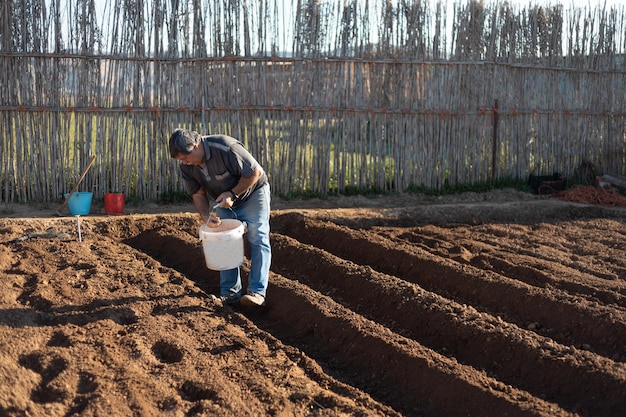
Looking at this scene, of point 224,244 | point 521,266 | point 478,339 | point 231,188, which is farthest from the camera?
point 521,266

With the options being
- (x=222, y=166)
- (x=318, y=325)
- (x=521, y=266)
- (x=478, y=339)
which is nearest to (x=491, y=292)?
(x=521, y=266)

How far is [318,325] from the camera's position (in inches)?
201

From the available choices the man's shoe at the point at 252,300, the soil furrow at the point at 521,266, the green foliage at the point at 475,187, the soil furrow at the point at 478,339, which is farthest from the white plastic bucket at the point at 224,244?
the green foliage at the point at 475,187

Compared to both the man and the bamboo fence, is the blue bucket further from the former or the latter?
the man

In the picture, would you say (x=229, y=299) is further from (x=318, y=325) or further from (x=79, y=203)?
(x=79, y=203)

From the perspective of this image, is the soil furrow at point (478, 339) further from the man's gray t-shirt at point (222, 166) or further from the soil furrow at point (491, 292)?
the man's gray t-shirt at point (222, 166)

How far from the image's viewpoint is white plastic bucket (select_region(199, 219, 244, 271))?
16.9ft

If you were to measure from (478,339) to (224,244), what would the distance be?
1.78 m

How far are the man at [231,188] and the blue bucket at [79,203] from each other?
9.64 ft

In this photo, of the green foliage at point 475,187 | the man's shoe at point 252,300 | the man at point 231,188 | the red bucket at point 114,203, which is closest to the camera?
the man at point 231,188

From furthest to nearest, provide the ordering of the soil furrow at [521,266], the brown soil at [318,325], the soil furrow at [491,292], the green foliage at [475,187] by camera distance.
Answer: the green foliage at [475,187]
the soil furrow at [521,266]
the soil furrow at [491,292]
the brown soil at [318,325]

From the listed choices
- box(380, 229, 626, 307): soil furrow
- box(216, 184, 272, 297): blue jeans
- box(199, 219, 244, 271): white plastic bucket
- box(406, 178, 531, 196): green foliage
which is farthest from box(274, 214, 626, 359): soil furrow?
box(406, 178, 531, 196): green foliage

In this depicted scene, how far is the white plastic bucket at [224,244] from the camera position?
5.16 m

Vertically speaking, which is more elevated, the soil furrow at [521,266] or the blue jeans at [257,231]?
the blue jeans at [257,231]
